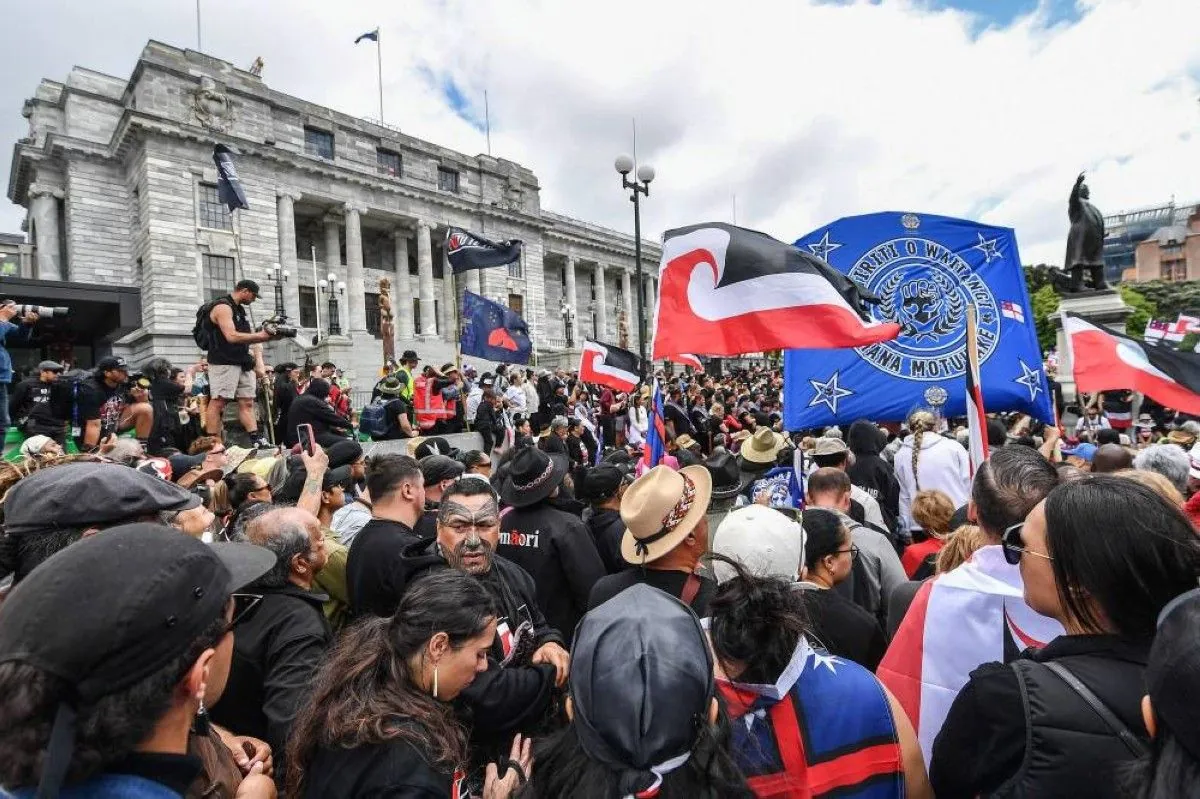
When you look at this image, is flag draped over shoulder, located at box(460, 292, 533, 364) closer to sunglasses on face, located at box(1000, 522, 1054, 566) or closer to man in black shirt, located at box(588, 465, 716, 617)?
man in black shirt, located at box(588, 465, 716, 617)

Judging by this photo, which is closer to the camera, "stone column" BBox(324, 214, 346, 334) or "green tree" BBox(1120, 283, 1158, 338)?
"stone column" BBox(324, 214, 346, 334)

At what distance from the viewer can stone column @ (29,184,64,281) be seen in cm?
3372

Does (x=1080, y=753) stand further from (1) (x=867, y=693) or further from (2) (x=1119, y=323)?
(2) (x=1119, y=323)

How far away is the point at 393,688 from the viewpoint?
1.80m

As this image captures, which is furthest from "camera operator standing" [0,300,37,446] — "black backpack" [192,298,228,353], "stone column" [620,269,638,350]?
"stone column" [620,269,638,350]

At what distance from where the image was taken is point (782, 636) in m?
1.54

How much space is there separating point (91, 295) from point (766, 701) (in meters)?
24.9

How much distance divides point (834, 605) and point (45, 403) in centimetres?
863

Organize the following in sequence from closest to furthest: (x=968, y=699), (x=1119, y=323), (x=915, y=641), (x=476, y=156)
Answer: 1. (x=968, y=699)
2. (x=915, y=641)
3. (x=1119, y=323)
4. (x=476, y=156)

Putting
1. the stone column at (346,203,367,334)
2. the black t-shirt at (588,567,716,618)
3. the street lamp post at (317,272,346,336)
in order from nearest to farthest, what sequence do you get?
the black t-shirt at (588,567,716,618) → the street lamp post at (317,272,346,336) → the stone column at (346,203,367,334)

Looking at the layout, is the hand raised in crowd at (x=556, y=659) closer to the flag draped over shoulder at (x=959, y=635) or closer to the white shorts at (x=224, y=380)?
the flag draped over shoulder at (x=959, y=635)

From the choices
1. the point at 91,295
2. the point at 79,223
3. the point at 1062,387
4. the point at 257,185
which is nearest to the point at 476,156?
the point at 257,185

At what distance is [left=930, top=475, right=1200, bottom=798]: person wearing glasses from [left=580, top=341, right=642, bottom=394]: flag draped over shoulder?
7.95 m

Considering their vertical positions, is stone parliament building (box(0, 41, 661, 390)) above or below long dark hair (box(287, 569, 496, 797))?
above
